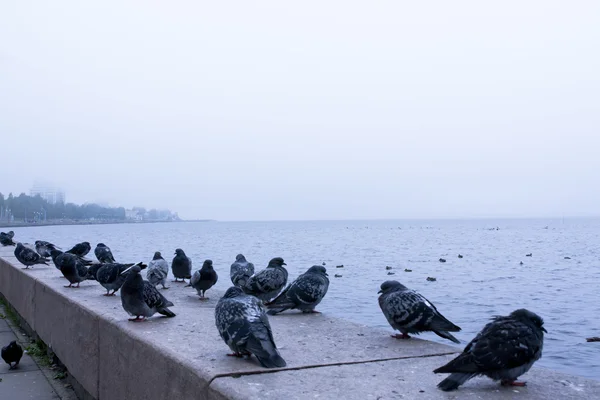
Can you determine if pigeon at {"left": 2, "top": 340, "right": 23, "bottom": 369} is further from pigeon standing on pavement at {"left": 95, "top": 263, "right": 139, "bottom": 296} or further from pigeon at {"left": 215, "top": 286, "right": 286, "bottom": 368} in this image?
pigeon at {"left": 215, "top": 286, "right": 286, "bottom": 368}

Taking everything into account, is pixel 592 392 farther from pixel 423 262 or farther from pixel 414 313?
pixel 423 262

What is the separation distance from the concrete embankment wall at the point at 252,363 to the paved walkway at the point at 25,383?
0.34 metres

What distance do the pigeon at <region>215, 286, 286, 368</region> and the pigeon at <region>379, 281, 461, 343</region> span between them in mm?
1561

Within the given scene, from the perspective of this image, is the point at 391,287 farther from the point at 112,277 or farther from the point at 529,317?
the point at 112,277

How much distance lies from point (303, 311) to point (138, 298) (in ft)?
7.49

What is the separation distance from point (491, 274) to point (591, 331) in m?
20.5

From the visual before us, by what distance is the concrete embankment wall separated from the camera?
374 cm

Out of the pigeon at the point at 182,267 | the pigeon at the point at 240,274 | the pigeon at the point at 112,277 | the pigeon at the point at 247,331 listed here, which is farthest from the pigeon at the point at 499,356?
the pigeon at the point at 182,267

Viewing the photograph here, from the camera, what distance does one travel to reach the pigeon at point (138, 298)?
5898mm

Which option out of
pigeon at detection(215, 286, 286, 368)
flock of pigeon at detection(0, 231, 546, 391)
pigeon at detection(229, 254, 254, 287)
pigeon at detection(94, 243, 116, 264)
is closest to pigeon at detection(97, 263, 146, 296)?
flock of pigeon at detection(0, 231, 546, 391)

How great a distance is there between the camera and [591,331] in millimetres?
20234

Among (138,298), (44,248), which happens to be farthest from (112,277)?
(44,248)

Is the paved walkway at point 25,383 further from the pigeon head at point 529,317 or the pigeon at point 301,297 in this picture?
the pigeon head at point 529,317

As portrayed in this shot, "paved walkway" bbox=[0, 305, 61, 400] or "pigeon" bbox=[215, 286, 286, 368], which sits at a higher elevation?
"pigeon" bbox=[215, 286, 286, 368]
